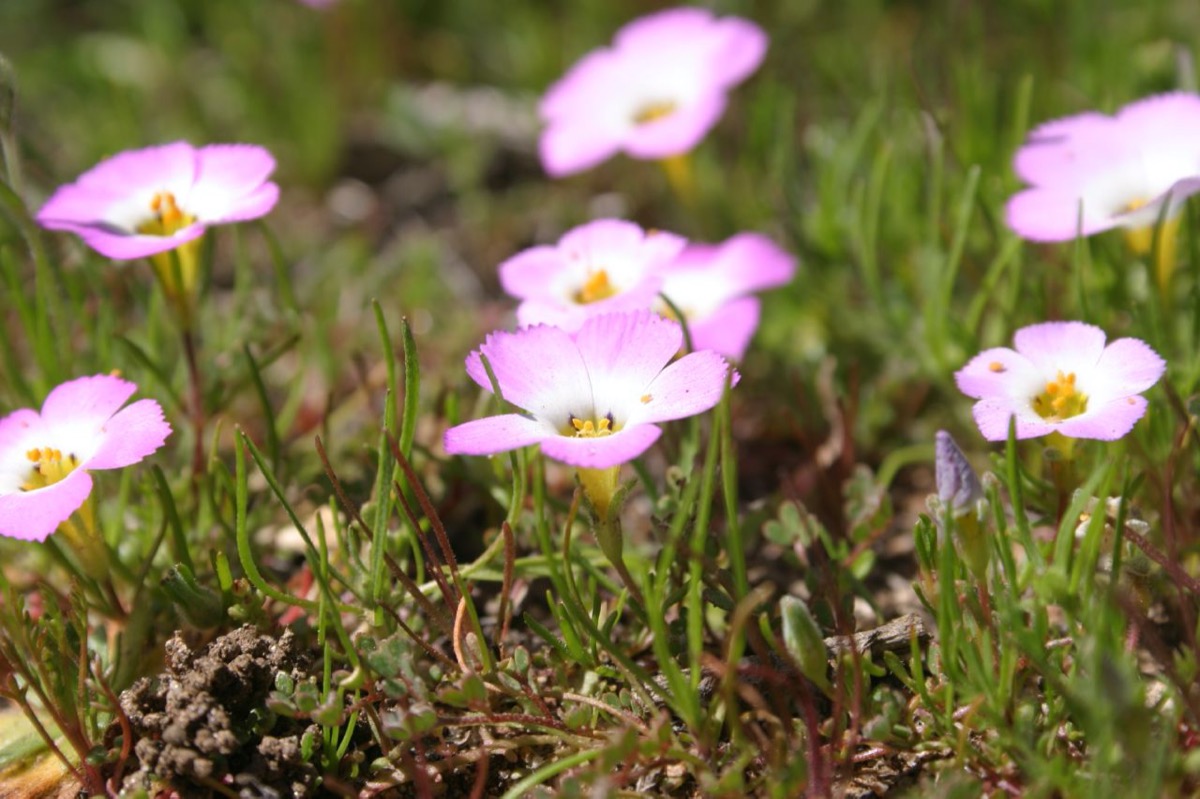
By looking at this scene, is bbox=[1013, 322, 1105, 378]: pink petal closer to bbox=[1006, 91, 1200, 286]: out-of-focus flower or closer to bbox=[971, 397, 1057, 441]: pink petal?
bbox=[971, 397, 1057, 441]: pink petal

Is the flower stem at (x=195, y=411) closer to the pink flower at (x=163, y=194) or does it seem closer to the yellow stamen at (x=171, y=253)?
the yellow stamen at (x=171, y=253)

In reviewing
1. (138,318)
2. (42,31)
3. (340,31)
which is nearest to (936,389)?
(138,318)

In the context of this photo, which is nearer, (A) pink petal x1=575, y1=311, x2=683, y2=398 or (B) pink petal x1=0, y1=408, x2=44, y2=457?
(A) pink petal x1=575, y1=311, x2=683, y2=398

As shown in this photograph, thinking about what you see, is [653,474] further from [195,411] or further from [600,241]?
[195,411]

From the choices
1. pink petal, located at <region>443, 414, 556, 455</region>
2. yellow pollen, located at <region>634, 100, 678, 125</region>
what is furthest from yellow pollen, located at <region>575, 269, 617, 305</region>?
yellow pollen, located at <region>634, 100, 678, 125</region>

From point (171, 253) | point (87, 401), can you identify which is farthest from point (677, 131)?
point (87, 401)
